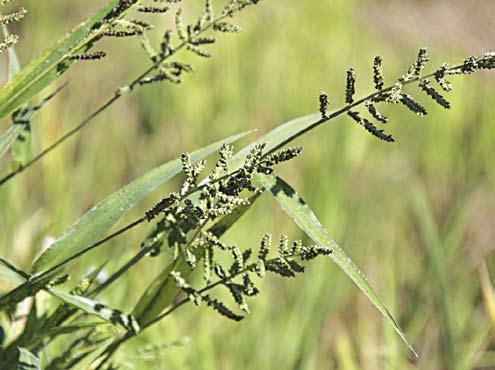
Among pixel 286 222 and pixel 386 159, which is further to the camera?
pixel 386 159

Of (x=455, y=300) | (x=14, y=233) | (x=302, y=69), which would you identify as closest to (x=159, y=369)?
(x=14, y=233)

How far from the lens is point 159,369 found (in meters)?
1.11

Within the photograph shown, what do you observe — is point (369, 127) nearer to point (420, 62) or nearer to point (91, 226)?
point (420, 62)

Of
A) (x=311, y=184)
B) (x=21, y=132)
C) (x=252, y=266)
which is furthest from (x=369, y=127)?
(x=311, y=184)

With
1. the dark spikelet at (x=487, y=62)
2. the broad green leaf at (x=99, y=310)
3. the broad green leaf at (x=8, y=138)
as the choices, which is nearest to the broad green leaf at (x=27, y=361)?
the broad green leaf at (x=99, y=310)

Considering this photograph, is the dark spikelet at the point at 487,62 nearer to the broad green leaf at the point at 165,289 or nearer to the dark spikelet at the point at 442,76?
the dark spikelet at the point at 442,76

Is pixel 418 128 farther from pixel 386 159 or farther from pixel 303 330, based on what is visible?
pixel 303 330

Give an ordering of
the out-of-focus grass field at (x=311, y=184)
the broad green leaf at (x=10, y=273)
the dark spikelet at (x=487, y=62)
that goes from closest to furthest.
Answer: the dark spikelet at (x=487, y=62)
the broad green leaf at (x=10, y=273)
the out-of-focus grass field at (x=311, y=184)

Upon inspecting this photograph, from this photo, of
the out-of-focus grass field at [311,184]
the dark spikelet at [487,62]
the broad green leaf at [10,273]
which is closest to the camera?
the dark spikelet at [487,62]

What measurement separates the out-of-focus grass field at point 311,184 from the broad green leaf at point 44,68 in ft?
1.05

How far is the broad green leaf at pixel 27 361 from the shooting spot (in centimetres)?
69

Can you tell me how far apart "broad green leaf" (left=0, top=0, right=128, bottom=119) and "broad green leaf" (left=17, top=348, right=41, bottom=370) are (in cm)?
20

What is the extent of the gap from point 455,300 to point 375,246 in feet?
0.73

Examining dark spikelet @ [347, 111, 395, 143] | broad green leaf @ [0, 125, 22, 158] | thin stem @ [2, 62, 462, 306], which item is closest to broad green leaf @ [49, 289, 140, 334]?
thin stem @ [2, 62, 462, 306]
